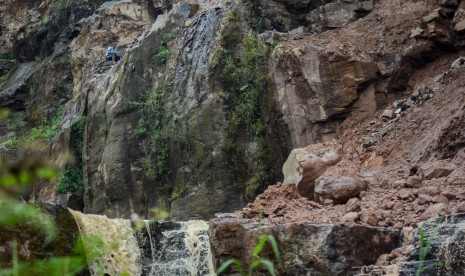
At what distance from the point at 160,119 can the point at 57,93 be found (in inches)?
467

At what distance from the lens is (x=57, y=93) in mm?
30078

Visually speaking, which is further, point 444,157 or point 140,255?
point 140,255

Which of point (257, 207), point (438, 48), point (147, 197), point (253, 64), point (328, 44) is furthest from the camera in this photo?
point (147, 197)

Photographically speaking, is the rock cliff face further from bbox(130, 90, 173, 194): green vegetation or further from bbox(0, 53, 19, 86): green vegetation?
bbox(0, 53, 19, 86): green vegetation

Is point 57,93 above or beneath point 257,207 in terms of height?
above

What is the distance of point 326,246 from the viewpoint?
778cm

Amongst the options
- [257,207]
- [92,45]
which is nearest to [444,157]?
[257,207]

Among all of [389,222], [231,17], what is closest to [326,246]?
[389,222]

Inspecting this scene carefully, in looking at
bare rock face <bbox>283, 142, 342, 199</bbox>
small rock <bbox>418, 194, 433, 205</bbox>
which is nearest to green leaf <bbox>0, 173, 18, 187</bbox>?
small rock <bbox>418, 194, 433, 205</bbox>

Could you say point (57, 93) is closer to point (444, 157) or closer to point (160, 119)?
point (160, 119)

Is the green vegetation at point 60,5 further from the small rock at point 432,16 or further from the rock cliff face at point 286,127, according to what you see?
the small rock at point 432,16

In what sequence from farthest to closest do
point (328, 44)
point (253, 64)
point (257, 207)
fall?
point (253, 64)
point (328, 44)
point (257, 207)

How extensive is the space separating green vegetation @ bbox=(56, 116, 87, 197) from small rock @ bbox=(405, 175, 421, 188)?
16404 mm

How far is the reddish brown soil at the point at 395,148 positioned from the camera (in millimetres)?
8297
